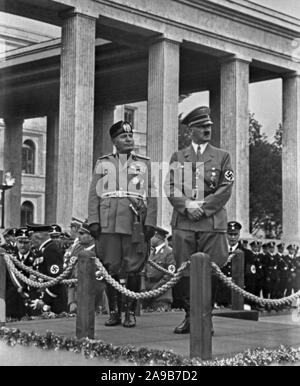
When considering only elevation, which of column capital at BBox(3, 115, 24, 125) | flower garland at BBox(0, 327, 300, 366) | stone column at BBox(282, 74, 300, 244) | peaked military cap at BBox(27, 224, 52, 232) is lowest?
flower garland at BBox(0, 327, 300, 366)

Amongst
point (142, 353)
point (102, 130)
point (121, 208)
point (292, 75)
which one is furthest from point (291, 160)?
point (142, 353)

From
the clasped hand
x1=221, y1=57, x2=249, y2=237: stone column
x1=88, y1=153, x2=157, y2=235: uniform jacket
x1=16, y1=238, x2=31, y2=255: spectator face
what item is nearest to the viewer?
the clasped hand

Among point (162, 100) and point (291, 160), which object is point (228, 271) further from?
point (291, 160)

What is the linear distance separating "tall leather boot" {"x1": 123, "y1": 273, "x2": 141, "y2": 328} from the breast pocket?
567 millimetres

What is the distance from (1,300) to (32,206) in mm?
35822

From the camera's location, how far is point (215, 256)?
249 inches

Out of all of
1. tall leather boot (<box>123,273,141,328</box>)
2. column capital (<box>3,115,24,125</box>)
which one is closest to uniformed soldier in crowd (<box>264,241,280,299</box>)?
tall leather boot (<box>123,273,141,328</box>)

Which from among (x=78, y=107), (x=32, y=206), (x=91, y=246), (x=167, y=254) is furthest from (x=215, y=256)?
(x=32, y=206)

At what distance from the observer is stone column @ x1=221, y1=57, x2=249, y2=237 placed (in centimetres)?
2248

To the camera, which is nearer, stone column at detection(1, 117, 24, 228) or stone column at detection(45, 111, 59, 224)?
stone column at detection(45, 111, 59, 224)

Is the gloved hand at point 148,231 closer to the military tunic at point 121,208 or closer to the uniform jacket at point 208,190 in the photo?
the military tunic at point 121,208

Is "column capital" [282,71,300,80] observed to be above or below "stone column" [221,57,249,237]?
above

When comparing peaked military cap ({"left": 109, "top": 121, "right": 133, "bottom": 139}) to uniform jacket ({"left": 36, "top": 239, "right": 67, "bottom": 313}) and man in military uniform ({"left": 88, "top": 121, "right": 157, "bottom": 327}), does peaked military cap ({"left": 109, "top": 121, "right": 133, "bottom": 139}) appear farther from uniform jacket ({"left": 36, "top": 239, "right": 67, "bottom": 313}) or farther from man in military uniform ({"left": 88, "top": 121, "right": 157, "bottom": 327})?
uniform jacket ({"left": 36, "top": 239, "right": 67, "bottom": 313})
